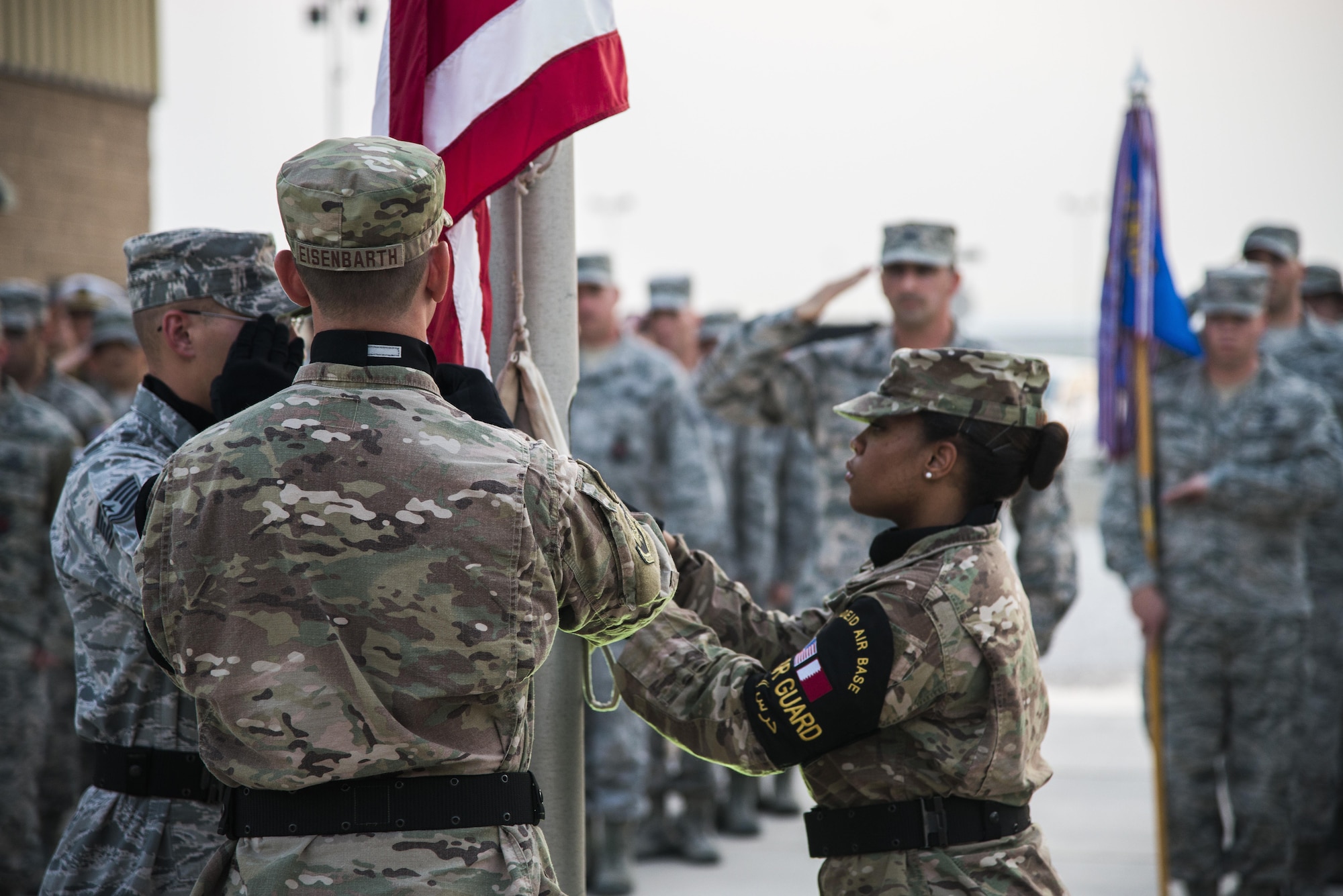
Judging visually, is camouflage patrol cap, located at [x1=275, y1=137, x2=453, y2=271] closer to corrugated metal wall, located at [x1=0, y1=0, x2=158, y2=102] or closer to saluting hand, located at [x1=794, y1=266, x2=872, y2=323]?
saluting hand, located at [x1=794, y1=266, x2=872, y2=323]

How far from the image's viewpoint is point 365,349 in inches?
73.1

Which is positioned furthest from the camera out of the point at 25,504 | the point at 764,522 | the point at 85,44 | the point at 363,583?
the point at 85,44

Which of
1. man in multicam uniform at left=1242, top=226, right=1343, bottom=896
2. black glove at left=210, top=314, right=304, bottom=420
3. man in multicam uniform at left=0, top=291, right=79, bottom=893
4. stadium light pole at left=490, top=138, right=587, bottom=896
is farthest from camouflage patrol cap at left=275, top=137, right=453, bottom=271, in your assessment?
man in multicam uniform at left=1242, top=226, right=1343, bottom=896

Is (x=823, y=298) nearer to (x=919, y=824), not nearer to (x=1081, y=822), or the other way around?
(x=919, y=824)

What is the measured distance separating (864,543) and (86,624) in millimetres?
2672

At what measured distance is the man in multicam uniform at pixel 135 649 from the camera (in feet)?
7.80

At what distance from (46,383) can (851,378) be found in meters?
3.84

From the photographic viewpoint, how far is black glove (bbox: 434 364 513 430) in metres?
2.01

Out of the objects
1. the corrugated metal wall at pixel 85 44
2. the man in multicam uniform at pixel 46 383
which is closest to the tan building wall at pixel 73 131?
the corrugated metal wall at pixel 85 44

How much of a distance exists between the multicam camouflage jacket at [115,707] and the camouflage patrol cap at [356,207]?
763 millimetres

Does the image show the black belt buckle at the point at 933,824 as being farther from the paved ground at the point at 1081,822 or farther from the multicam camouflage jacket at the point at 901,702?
the paved ground at the point at 1081,822

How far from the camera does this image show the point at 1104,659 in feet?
36.5

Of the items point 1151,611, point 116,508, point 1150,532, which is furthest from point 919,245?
point 116,508

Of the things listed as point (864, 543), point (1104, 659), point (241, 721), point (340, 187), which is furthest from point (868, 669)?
point (1104, 659)
